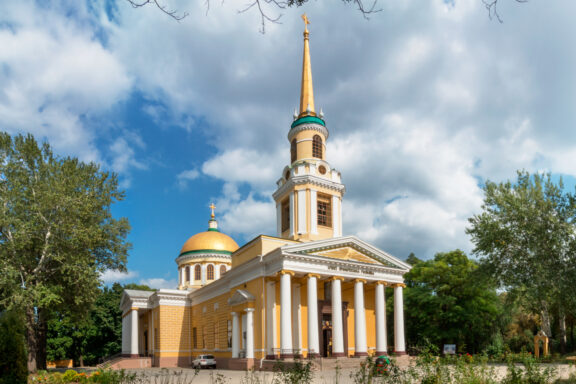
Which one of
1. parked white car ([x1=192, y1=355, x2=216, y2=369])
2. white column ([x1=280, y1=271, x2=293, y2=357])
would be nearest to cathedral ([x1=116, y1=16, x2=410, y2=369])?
white column ([x1=280, y1=271, x2=293, y2=357])

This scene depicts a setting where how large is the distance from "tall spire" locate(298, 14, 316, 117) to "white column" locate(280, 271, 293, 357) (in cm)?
1491

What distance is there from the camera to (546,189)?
2800 cm

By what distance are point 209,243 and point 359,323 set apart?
22.5 meters

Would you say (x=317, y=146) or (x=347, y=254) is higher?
(x=317, y=146)

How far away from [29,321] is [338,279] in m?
16.4

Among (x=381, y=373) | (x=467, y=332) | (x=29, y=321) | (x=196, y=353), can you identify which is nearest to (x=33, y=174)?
(x=29, y=321)

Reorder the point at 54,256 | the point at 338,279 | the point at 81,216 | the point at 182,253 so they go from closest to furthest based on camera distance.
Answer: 1. the point at 54,256
2. the point at 81,216
3. the point at 338,279
4. the point at 182,253

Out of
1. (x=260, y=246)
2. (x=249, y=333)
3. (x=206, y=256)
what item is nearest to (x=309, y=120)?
(x=260, y=246)

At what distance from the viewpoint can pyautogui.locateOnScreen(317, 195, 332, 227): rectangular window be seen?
3251cm

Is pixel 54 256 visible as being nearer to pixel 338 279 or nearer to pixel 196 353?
pixel 338 279

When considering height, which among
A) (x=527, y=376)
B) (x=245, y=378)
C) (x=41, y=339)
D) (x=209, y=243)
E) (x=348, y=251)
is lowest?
(x=41, y=339)

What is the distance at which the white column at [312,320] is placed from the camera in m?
24.4

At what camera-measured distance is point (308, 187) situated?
105ft

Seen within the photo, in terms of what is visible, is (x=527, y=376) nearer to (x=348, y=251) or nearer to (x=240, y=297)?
(x=348, y=251)
